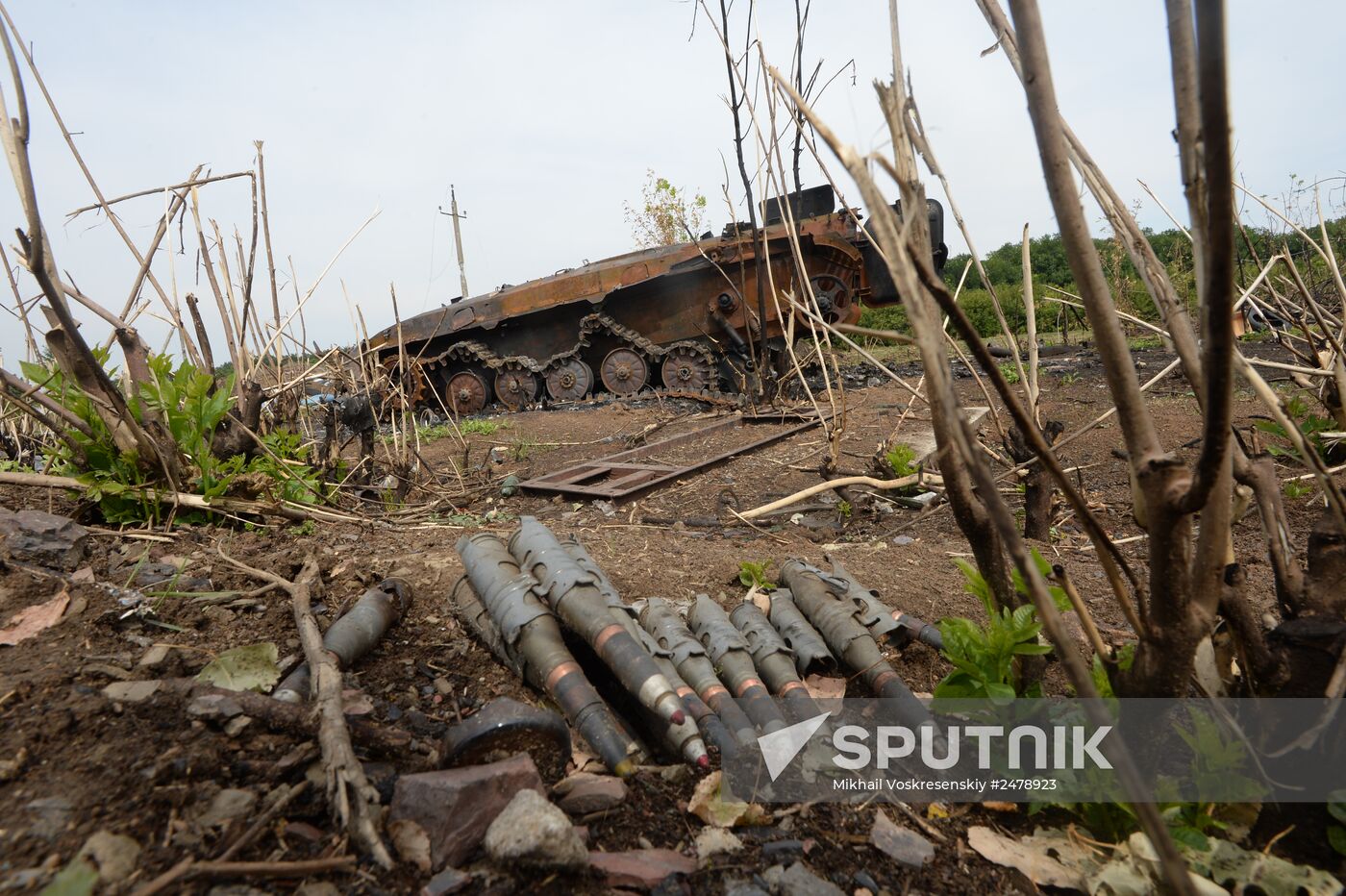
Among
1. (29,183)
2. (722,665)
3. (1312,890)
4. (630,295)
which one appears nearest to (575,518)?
(722,665)

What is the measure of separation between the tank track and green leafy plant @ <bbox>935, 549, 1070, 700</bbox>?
945 centimetres

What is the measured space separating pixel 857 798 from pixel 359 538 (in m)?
2.25

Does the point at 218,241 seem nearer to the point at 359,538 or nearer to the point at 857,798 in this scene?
the point at 359,538

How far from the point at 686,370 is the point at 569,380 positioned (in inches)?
81.3

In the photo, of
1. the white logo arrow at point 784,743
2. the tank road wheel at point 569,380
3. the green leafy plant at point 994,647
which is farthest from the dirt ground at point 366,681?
the tank road wheel at point 569,380

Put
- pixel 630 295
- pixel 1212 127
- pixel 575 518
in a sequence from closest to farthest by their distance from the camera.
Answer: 1. pixel 1212 127
2. pixel 575 518
3. pixel 630 295

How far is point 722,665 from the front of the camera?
6.38ft

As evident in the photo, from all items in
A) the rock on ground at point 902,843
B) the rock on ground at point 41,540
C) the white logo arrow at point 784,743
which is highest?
the rock on ground at point 41,540

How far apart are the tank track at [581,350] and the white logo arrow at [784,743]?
9302mm

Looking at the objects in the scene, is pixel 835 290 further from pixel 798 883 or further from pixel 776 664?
pixel 798 883

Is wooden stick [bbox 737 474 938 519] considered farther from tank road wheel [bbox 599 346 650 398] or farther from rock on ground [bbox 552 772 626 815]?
tank road wheel [bbox 599 346 650 398]

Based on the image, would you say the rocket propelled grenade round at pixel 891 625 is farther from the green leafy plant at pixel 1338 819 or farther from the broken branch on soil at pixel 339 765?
the broken branch on soil at pixel 339 765

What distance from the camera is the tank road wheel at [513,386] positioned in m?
12.8

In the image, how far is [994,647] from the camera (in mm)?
1504
